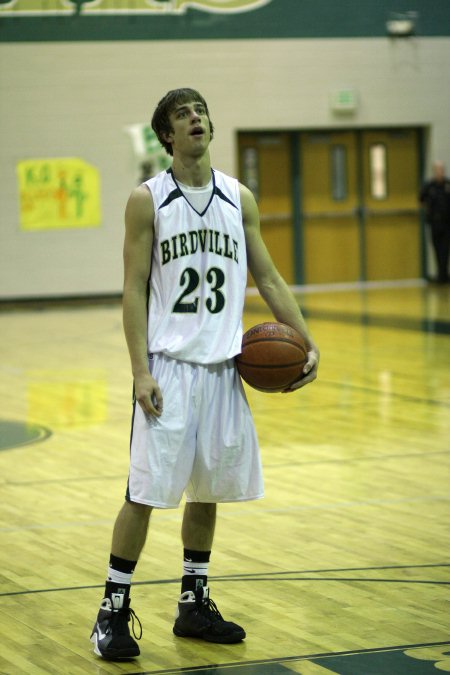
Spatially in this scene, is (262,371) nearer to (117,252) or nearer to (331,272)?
(117,252)

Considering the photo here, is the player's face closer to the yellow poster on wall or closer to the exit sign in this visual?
the yellow poster on wall

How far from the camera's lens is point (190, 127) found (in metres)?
3.74

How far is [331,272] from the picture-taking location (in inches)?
725

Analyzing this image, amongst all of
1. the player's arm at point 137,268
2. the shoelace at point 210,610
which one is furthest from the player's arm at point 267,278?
the shoelace at point 210,610

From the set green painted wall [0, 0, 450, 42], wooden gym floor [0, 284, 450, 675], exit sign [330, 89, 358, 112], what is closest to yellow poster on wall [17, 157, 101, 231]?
green painted wall [0, 0, 450, 42]

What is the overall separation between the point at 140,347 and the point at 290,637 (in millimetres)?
1007

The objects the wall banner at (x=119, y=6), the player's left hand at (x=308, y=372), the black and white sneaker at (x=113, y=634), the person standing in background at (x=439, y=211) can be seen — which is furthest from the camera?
the person standing in background at (x=439, y=211)

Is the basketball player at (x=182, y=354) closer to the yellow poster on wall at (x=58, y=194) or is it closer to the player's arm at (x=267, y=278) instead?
the player's arm at (x=267, y=278)

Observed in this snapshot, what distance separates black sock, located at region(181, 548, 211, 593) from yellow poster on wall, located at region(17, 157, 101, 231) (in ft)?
42.6

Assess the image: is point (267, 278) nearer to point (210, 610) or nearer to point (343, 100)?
point (210, 610)

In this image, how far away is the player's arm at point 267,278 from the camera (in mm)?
3955

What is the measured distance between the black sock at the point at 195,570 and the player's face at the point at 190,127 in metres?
1.26

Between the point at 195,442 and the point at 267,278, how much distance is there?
584mm

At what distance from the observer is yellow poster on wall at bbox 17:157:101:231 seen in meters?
16.5
